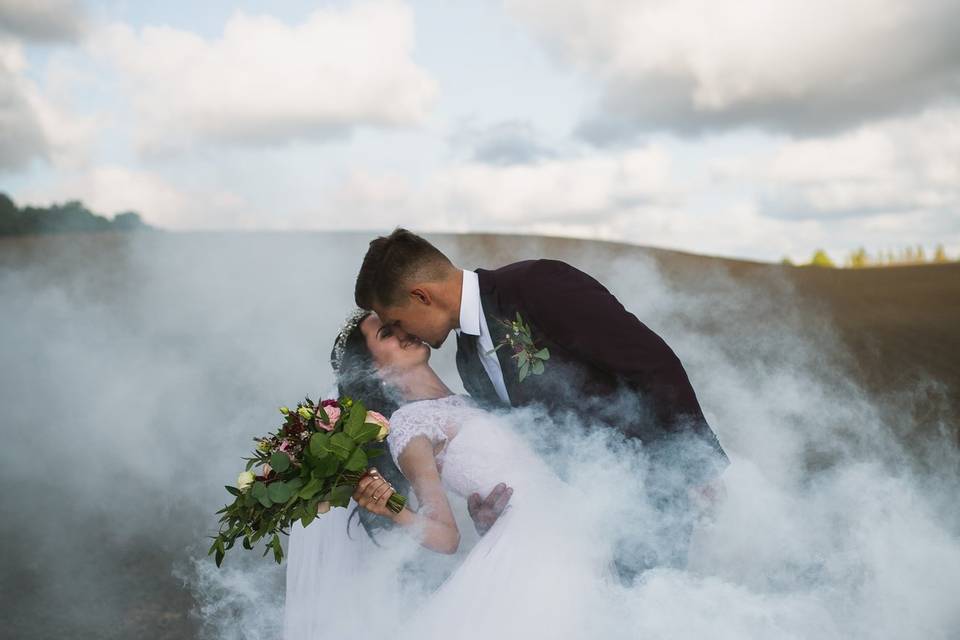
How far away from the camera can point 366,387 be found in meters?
3.39

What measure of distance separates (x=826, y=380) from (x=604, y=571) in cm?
684

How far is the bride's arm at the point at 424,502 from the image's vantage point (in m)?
2.92

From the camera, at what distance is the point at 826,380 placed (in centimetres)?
902

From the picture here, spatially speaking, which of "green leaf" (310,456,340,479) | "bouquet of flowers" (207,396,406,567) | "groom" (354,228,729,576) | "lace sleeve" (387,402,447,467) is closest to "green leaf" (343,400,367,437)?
"bouquet of flowers" (207,396,406,567)

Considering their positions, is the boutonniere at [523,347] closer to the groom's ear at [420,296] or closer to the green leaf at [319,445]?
the groom's ear at [420,296]

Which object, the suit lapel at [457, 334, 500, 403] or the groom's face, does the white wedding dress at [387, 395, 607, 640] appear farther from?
the groom's face

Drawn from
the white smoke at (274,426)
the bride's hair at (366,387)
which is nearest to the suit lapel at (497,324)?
the white smoke at (274,426)

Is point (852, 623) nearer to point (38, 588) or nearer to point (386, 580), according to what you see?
point (386, 580)

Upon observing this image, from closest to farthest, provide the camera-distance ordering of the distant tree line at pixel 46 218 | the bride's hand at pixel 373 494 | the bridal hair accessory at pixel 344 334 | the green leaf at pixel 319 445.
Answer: the green leaf at pixel 319 445 < the bride's hand at pixel 373 494 < the bridal hair accessory at pixel 344 334 < the distant tree line at pixel 46 218

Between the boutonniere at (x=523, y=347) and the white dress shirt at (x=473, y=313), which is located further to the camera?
the white dress shirt at (x=473, y=313)

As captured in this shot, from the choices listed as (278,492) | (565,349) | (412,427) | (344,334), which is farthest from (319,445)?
(565,349)

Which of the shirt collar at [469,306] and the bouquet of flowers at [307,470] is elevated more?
the shirt collar at [469,306]

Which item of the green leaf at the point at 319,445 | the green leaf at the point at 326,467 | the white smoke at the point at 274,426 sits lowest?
the white smoke at the point at 274,426

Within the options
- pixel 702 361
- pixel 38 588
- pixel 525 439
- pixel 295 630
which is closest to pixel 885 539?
pixel 525 439
